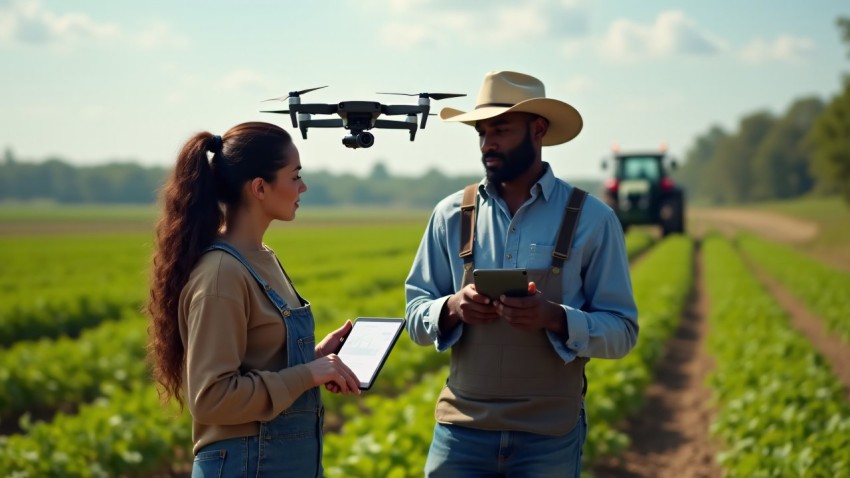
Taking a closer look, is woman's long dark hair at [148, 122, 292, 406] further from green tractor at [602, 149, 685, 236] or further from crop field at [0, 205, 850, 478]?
green tractor at [602, 149, 685, 236]

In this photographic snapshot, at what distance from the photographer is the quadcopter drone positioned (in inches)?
87.7

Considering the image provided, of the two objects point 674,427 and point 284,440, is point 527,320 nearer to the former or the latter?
point 284,440

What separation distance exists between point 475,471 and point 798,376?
6.04m

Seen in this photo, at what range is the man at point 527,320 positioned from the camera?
2877mm

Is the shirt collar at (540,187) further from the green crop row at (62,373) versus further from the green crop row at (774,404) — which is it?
the green crop row at (62,373)

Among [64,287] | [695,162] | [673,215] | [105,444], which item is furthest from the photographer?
[695,162]

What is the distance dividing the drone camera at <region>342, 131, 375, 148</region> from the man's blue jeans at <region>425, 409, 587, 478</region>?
1.10 meters

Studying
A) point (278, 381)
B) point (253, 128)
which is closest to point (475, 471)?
point (278, 381)

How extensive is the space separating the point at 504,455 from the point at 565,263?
61cm

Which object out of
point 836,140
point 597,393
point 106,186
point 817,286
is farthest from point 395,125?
point 106,186

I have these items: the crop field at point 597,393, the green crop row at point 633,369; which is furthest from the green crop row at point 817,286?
the green crop row at point 633,369

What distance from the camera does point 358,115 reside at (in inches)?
87.8

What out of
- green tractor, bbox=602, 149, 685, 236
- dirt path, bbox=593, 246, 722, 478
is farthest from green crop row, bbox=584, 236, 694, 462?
green tractor, bbox=602, 149, 685, 236

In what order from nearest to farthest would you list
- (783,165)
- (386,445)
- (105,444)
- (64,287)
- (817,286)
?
(386,445)
(105,444)
(817,286)
(64,287)
(783,165)
